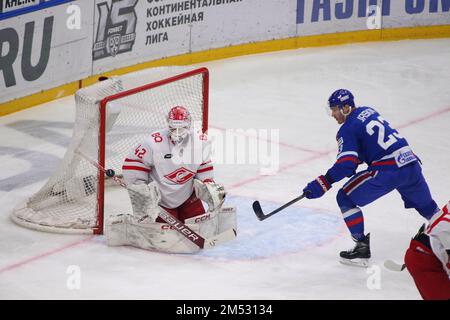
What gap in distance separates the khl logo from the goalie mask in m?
3.58

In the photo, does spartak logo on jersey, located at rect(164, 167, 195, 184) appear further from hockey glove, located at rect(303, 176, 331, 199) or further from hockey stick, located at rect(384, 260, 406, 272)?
hockey stick, located at rect(384, 260, 406, 272)

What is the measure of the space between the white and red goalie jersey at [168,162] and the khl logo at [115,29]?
350 cm

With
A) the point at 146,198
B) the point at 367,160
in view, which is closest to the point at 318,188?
the point at 367,160

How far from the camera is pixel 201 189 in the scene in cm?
698

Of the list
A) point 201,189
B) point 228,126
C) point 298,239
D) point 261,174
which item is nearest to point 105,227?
point 201,189

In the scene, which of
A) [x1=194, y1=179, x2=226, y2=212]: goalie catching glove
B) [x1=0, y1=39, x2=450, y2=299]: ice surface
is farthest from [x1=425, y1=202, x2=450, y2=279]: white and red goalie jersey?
[x1=194, y1=179, x2=226, y2=212]: goalie catching glove

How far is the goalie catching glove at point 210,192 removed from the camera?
695 centimetres

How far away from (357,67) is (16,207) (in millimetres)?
4617

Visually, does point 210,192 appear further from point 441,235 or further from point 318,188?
point 441,235

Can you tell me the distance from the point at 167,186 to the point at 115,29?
373cm

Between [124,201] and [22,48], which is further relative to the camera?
[22,48]

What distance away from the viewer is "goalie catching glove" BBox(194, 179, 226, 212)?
695cm

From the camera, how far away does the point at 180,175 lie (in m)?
6.95

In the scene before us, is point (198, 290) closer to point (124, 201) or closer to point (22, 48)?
point (124, 201)
